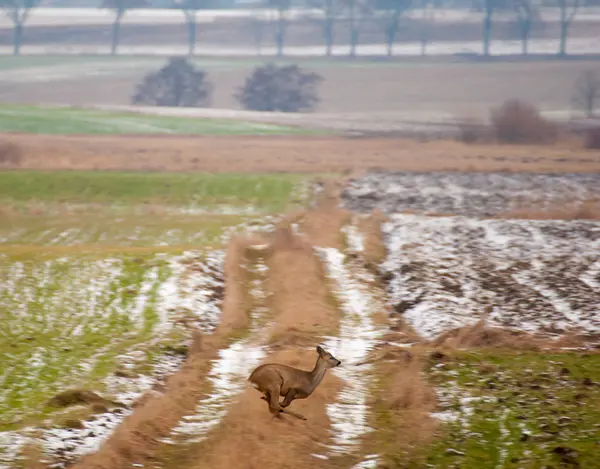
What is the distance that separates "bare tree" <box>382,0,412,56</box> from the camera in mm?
139750

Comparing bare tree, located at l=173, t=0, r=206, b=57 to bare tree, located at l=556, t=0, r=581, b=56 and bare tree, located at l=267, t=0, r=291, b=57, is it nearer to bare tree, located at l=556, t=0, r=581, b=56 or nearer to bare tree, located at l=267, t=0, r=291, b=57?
bare tree, located at l=267, t=0, r=291, b=57

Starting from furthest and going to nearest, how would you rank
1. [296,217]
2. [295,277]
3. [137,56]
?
[137,56], [296,217], [295,277]

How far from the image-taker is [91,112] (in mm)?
101625

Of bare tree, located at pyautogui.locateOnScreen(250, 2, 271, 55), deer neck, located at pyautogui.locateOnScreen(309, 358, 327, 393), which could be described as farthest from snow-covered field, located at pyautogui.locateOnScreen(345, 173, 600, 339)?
bare tree, located at pyautogui.locateOnScreen(250, 2, 271, 55)

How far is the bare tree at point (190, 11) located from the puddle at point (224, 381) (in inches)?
4723

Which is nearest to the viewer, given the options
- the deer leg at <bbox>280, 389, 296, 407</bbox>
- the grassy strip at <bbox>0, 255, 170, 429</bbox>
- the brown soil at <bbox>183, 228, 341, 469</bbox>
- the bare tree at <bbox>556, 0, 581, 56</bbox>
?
the brown soil at <bbox>183, 228, 341, 469</bbox>

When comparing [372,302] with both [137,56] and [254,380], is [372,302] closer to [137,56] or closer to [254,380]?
[254,380]

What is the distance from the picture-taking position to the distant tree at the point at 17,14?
433 ft

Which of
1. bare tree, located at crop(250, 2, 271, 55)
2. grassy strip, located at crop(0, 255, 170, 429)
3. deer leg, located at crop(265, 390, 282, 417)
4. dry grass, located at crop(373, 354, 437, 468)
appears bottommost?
grassy strip, located at crop(0, 255, 170, 429)

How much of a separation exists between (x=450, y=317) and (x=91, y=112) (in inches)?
3125

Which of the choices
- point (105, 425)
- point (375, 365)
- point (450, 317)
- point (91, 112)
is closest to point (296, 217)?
point (450, 317)

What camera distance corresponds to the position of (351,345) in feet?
78.5

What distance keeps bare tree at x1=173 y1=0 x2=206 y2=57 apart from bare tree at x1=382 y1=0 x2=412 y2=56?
80.1 ft

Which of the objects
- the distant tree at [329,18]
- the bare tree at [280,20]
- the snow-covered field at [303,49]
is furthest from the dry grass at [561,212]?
the distant tree at [329,18]
